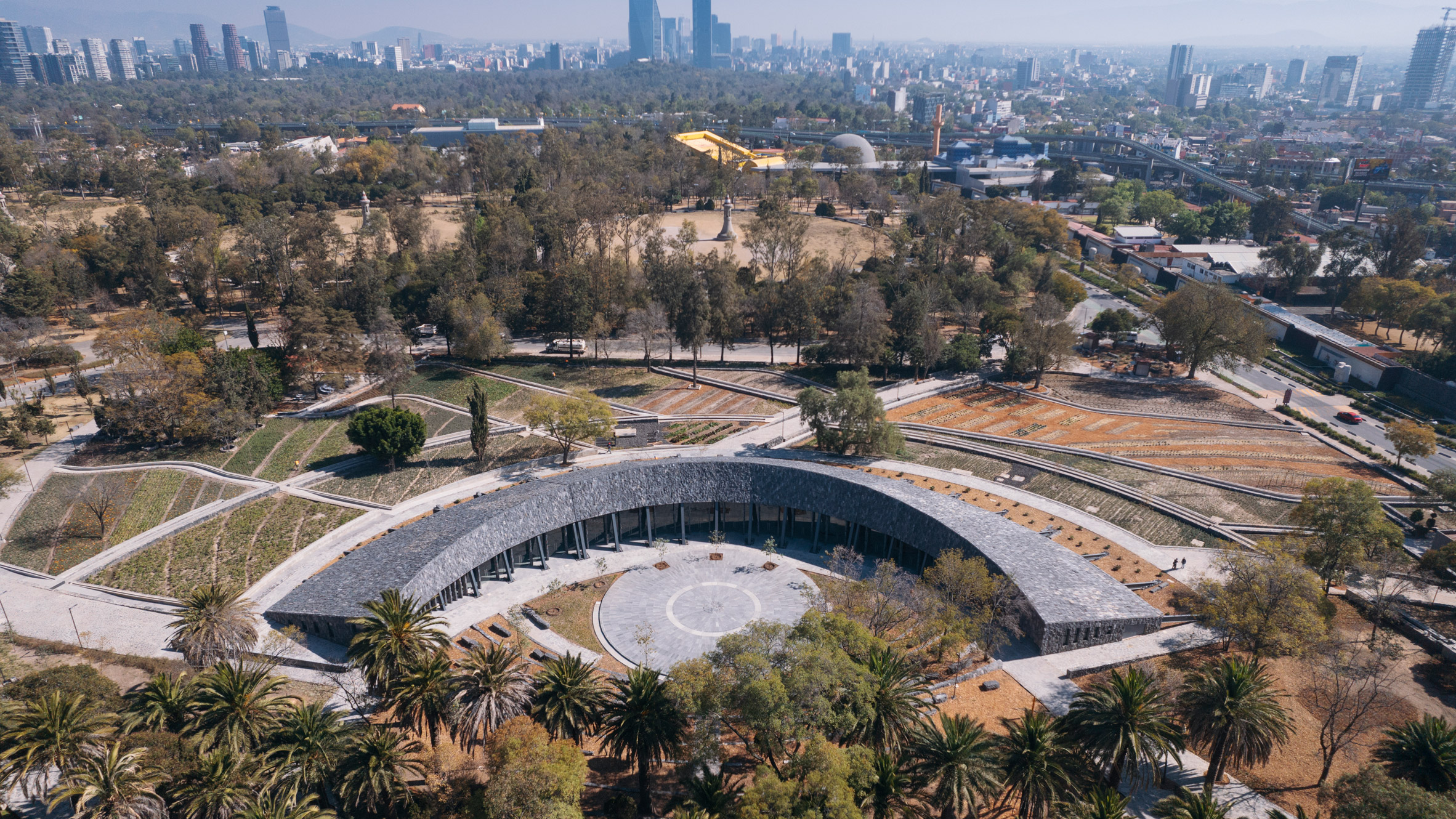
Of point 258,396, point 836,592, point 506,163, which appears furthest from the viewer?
point 506,163

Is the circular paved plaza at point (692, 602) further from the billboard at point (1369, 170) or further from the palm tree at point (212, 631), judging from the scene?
the billboard at point (1369, 170)

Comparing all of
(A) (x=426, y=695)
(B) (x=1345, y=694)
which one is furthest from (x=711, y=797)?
(B) (x=1345, y=694)

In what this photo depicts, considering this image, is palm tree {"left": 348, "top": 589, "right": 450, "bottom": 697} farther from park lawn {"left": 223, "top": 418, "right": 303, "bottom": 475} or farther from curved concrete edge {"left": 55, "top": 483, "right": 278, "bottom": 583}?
park lawn {"left": 223, "top": 418, "right": 303, "bottom": 475}

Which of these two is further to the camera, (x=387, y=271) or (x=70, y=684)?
(x=387, y=271)

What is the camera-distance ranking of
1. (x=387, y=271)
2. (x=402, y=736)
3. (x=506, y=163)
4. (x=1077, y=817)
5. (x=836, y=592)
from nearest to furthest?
1. (x=1077, y=817)
2. (x=402, y=736)
3. (x=836, y=592)
4. (x=387, y=271)
5. (x=506, y=163)

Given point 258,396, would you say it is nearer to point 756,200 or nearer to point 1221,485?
point 1221,485

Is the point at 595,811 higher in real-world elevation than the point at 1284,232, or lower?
lower

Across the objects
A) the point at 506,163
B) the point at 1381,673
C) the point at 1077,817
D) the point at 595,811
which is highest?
the point at 506,163

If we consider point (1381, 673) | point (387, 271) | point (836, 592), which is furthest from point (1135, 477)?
point (387, 271)
